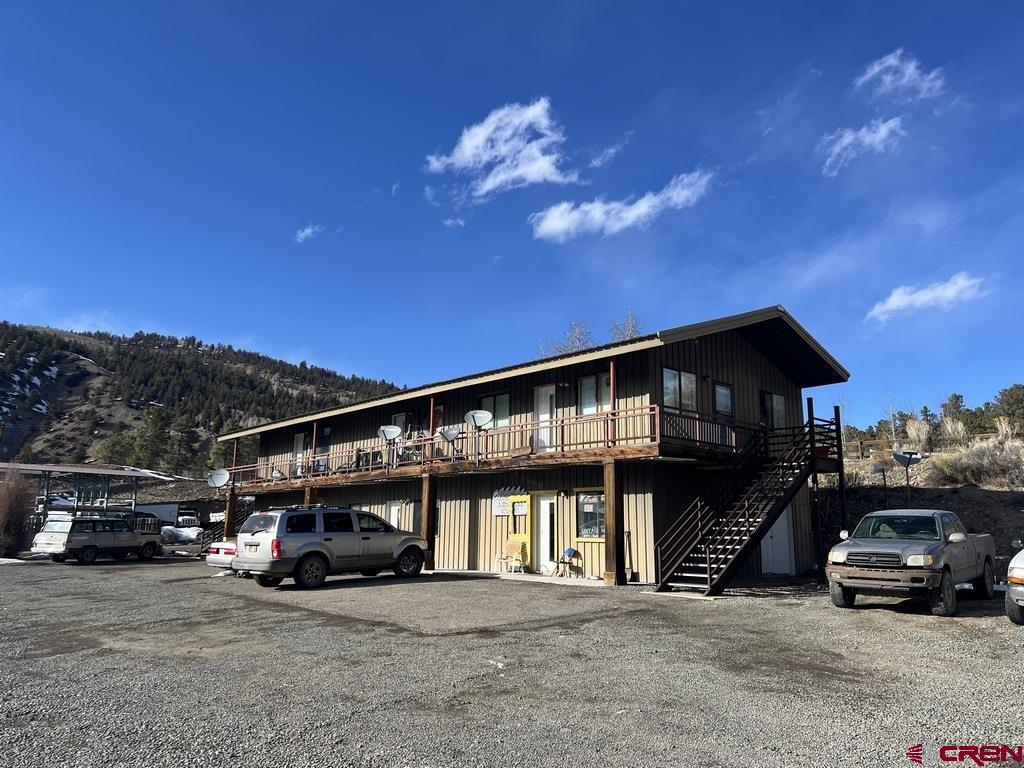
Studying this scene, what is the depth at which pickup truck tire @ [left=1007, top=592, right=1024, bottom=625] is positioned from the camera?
9.88 metres

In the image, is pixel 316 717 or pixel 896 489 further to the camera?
pixel 896 489

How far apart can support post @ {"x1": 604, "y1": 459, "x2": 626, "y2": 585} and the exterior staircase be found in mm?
963

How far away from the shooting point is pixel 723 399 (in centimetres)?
2027

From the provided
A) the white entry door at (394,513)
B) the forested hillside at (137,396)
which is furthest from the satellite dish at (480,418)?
the forested hillside at (137,396)

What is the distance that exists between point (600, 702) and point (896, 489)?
75.9ft

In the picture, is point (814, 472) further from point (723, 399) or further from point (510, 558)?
point (510, 558)

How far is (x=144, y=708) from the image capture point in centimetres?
567

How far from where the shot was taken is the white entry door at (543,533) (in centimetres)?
1925

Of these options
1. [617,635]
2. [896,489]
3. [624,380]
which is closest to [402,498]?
[624,380]

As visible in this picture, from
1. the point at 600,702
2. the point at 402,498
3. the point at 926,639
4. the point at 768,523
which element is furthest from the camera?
the point at 402,498

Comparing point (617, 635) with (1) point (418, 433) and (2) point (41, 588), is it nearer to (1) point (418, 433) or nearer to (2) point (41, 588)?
(2) point (41, 588)

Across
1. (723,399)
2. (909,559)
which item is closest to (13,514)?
(723,399)

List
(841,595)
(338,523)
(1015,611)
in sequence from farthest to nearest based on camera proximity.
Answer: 1. (338,523)
2. (841,595)
3. (1015,611)

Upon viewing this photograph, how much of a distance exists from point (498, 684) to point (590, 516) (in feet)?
39.7
